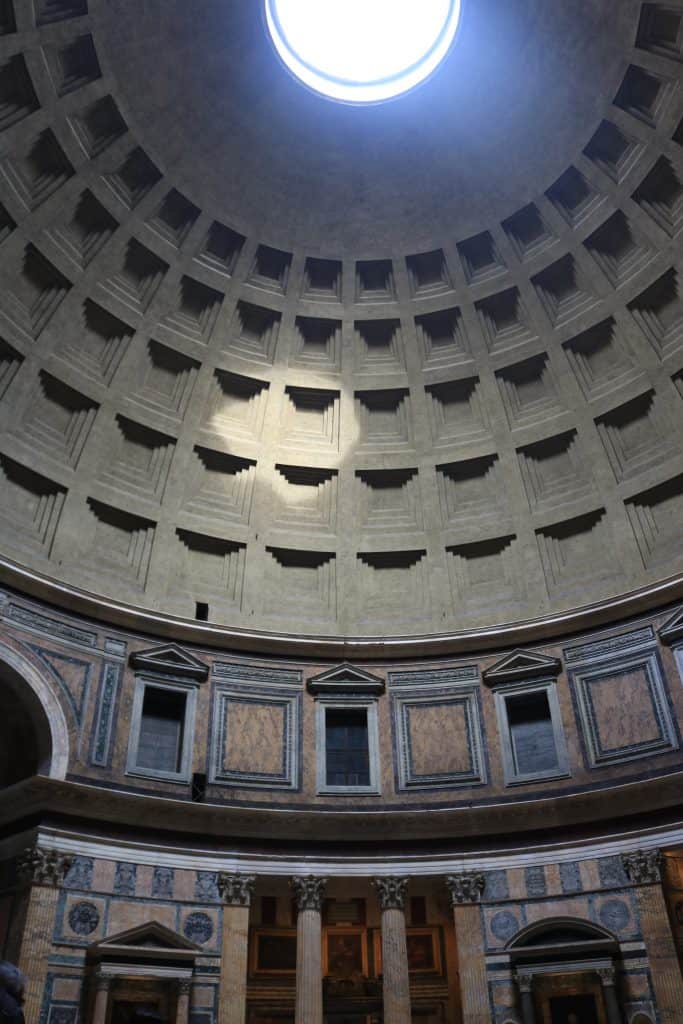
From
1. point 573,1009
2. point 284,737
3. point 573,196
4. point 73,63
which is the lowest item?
point 573,1009

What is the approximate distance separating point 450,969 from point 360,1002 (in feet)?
7.99

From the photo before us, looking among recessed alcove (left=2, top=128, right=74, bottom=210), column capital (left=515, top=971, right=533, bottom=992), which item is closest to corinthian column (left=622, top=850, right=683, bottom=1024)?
column capital (left=515, top=971, right=533, bottom=992)

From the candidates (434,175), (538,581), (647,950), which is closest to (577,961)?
(647,950)

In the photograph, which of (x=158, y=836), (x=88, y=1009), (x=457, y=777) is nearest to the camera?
(x=88, y=1009)

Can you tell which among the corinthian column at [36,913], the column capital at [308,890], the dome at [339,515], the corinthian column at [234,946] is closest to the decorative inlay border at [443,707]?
the dome at [339,515]

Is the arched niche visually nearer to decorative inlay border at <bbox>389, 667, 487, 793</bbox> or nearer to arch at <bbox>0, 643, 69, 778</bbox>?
decorative inlay border at <bbox>389, 667, 487, 793</bbox>

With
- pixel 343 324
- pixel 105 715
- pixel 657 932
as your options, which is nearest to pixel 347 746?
pixel 105 715

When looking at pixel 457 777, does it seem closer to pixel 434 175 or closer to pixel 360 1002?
pixel 360 1002

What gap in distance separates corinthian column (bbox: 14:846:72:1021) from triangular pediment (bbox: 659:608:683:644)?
1449 cm

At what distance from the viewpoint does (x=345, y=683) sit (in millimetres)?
23641

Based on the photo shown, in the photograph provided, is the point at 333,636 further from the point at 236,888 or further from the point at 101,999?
the point at 101,999

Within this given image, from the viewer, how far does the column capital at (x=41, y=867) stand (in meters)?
18.4

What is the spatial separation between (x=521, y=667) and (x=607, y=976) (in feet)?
23.7

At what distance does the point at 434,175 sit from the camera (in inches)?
989
